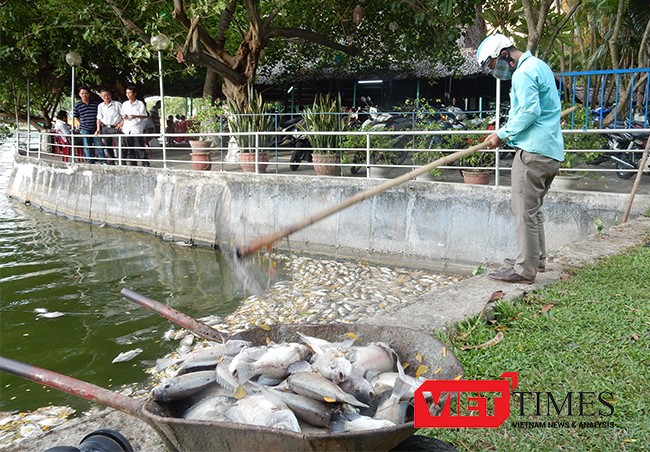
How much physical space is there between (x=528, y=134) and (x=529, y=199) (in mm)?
530

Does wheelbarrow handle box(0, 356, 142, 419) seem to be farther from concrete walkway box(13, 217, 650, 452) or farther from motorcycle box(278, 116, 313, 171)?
motorcycle box(278, 116, 313, 171)

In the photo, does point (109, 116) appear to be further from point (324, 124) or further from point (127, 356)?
point (127, 356)

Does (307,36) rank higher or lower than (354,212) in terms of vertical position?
higher

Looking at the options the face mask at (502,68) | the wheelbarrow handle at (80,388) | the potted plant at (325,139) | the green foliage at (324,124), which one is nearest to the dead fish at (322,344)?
the wheelbarrow handle at (80,388)

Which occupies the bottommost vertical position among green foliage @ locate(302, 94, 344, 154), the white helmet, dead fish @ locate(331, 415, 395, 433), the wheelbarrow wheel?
the wheelbarrow wheel

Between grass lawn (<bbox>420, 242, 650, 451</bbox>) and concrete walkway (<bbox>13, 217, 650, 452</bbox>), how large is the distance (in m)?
0.16

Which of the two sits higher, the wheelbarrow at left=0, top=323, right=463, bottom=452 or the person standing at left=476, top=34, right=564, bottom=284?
the person standing at left=476, top=34, right=564, bottom=284

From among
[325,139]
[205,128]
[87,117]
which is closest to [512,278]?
[325,139]

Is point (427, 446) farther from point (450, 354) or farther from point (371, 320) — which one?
point (371, 320)

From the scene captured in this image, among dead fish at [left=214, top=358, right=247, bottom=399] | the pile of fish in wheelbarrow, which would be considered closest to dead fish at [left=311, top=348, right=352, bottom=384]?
the pile of fish in wheelbarrow

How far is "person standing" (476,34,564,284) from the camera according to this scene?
182 inches

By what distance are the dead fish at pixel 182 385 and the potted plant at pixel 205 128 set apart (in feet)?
32.9

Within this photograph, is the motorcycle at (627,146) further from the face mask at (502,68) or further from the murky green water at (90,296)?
the murky green water at (90,296)

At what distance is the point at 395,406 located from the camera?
2195 mm
